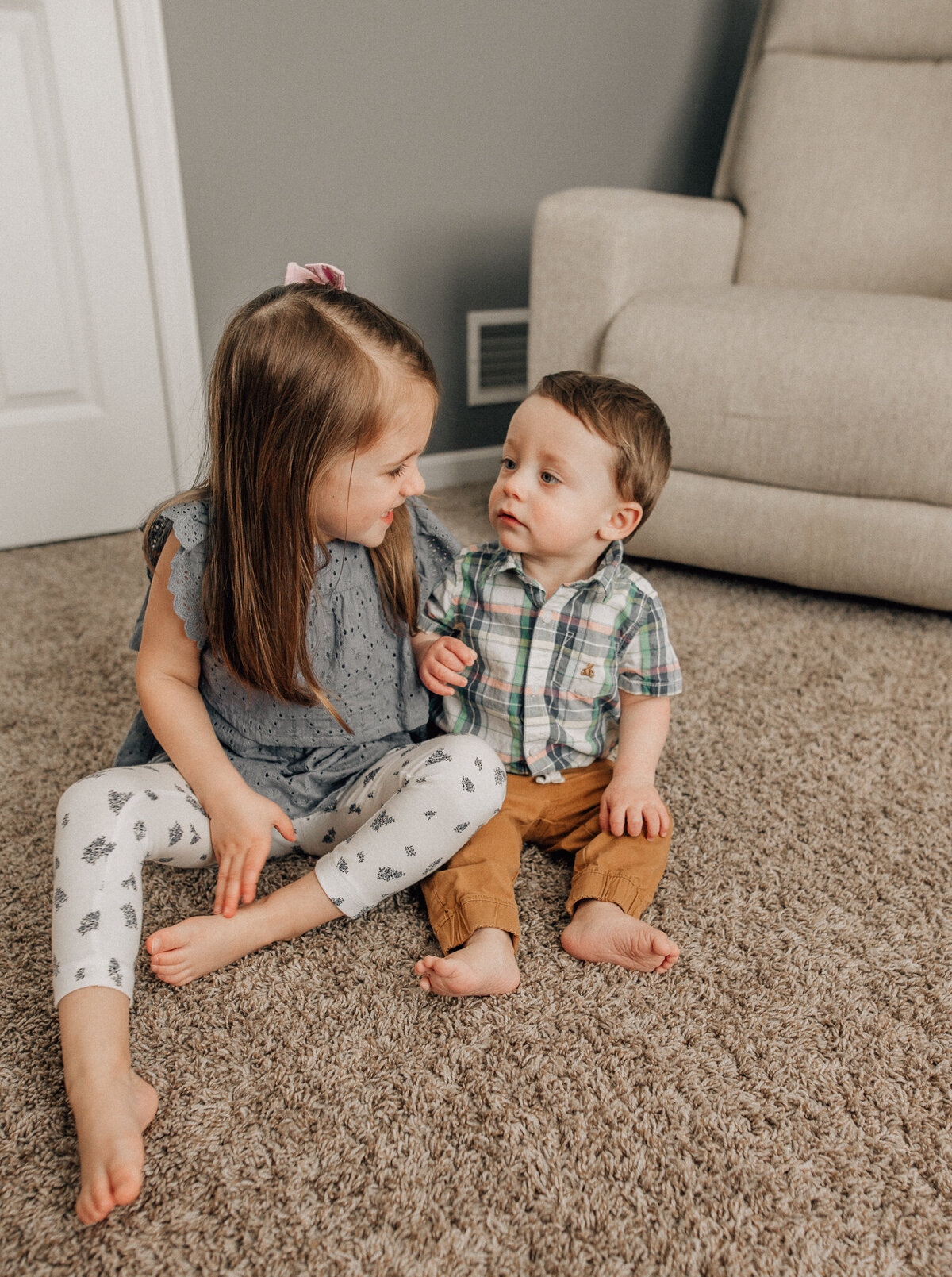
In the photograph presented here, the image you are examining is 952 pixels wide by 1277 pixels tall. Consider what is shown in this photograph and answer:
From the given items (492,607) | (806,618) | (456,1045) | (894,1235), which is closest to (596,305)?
(806,618)

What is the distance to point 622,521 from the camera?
0.81m

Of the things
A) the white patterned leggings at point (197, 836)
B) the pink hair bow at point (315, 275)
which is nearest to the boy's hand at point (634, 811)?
the white patterned leggings at point (197, 836)

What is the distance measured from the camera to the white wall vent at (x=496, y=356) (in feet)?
6.02

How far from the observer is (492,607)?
0.85 metres

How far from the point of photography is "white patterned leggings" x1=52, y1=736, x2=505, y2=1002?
64 cm

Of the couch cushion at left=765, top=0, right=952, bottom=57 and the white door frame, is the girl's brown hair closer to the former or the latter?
the white door frame

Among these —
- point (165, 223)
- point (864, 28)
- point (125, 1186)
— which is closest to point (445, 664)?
point (125, 1186)

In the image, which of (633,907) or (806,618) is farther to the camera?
(806,618)

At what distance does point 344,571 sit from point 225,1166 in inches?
18.2

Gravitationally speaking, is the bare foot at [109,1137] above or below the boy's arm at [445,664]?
below

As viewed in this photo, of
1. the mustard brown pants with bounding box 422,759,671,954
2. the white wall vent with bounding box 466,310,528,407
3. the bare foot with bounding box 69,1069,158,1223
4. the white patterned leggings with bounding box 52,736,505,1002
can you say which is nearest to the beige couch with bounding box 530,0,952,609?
the white wall vent with bounding box 466,310,528,407

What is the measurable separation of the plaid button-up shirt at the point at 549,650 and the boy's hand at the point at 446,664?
40 mm

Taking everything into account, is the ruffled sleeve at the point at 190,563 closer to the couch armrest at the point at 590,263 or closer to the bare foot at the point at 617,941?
the bare foot at the point at 617,941

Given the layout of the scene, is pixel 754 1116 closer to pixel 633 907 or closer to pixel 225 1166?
pixel 633 907
